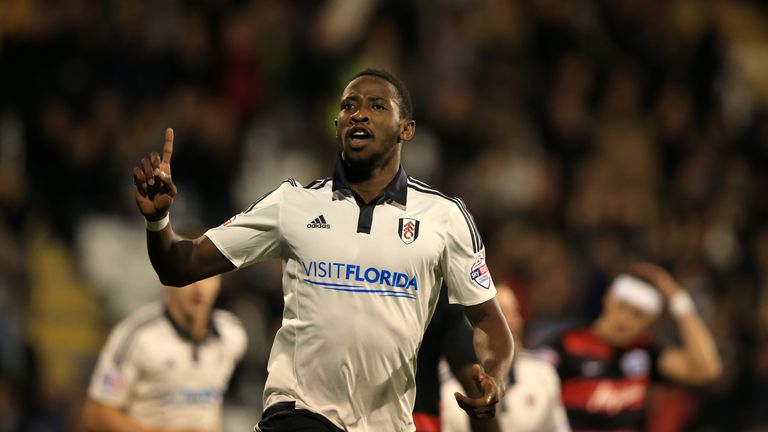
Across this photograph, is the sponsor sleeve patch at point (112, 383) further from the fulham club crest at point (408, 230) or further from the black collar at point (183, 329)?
the fulham club crest at point (408, 230)

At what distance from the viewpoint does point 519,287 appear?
12344 millimetres

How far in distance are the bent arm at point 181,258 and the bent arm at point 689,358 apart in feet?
15.4

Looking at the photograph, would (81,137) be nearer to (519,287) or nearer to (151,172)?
(519,287)

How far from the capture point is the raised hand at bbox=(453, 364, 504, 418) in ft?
13.7

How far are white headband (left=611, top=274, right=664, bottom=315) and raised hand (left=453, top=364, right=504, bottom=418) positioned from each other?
4397mm

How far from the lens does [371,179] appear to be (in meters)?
4.70

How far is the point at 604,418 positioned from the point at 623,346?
20.0 inches

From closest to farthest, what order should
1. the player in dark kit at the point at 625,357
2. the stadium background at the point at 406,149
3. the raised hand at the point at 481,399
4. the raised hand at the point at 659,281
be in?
the raised hand at the point at 481,399, the player in dark kit at the point at 625,357, the raised hand at the point at 659,281, the stadium background at the point at 406,149

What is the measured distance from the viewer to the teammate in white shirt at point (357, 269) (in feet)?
14.8

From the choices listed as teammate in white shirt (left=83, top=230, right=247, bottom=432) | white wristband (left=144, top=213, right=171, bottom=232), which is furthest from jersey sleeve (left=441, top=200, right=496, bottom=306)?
teammate in white shirt (left=83, top=230, right=247, bottom=432)

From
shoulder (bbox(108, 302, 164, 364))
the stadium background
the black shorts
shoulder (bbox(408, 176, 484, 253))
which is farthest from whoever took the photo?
the stadium background

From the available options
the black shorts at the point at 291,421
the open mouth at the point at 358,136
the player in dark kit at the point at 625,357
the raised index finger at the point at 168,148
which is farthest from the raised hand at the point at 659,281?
the raised index finger at the point at 168,148

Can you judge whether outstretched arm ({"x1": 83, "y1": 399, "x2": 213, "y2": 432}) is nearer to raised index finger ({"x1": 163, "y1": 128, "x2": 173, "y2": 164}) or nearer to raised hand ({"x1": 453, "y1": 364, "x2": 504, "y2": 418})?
raised index finger ({"x1": 163, "y1": 128, "x2": 173, "y2": 164})

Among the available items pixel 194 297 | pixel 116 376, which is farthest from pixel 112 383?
pixel 194 297
